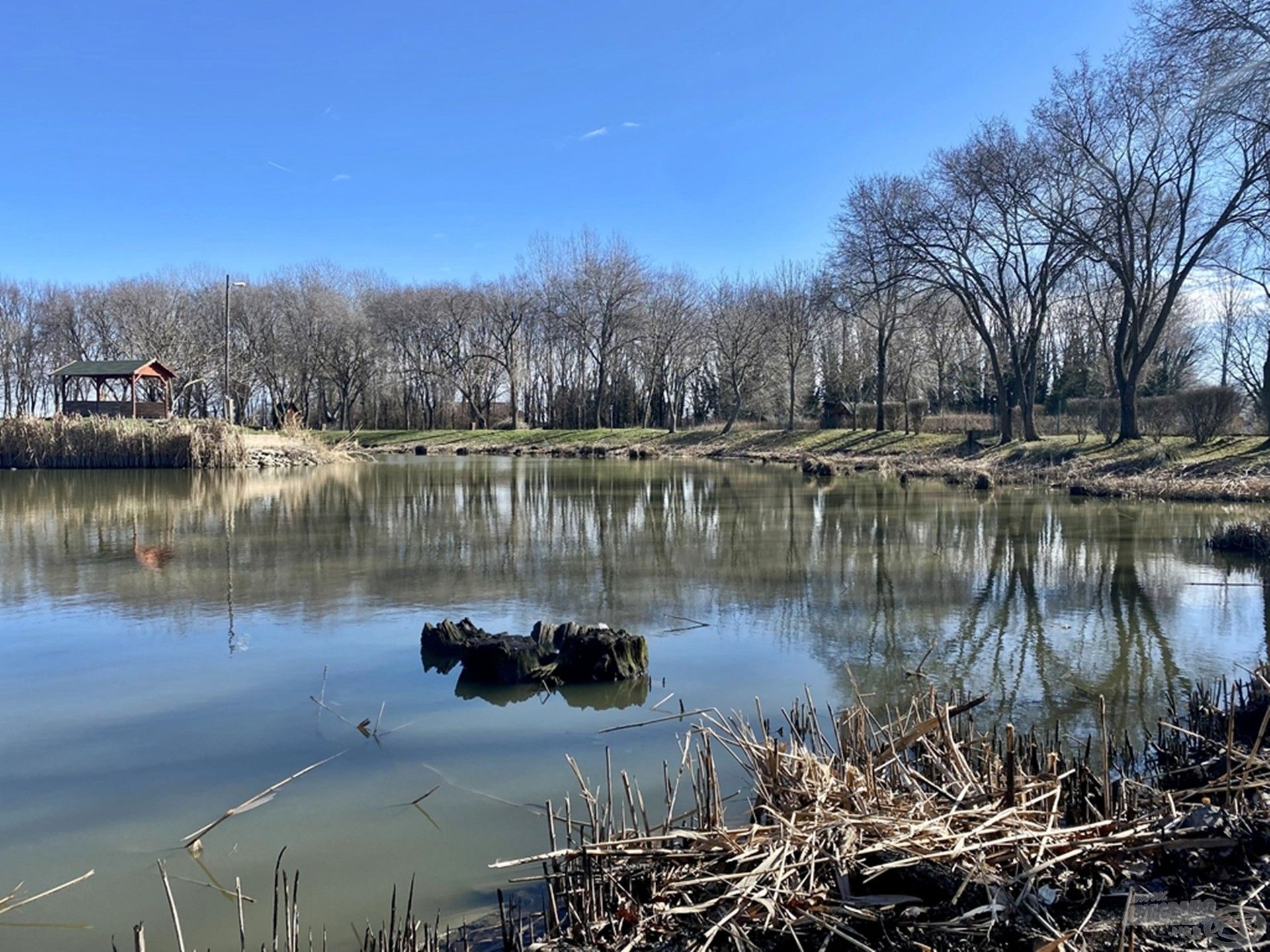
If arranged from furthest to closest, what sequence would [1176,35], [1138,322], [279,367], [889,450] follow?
→ [279,367], [889,450], [1138,322], [1176,35]

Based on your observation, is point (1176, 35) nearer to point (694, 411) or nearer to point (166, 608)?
point (166, 608)

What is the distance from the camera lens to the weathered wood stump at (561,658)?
739cm

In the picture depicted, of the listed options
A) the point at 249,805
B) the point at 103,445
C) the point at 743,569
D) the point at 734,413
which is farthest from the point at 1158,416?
the point at 103,445

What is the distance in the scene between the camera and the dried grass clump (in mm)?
13344

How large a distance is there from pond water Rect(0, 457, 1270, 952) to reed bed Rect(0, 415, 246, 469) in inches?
602

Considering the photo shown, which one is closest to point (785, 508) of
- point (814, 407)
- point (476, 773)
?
point (476, 773)

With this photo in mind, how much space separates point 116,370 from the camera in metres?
44.2

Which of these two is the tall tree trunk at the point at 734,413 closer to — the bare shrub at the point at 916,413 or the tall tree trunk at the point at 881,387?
the tall tree trunk at the point at 881,387

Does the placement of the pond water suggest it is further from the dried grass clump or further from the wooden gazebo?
the wooden gazebo

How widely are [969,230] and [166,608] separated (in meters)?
30.7

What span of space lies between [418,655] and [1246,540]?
41.4 feet

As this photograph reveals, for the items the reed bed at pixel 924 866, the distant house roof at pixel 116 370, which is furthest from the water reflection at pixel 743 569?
the distant house roof at pixel 116 370

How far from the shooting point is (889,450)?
3966cm

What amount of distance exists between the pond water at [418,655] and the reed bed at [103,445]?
15287 millimetres
